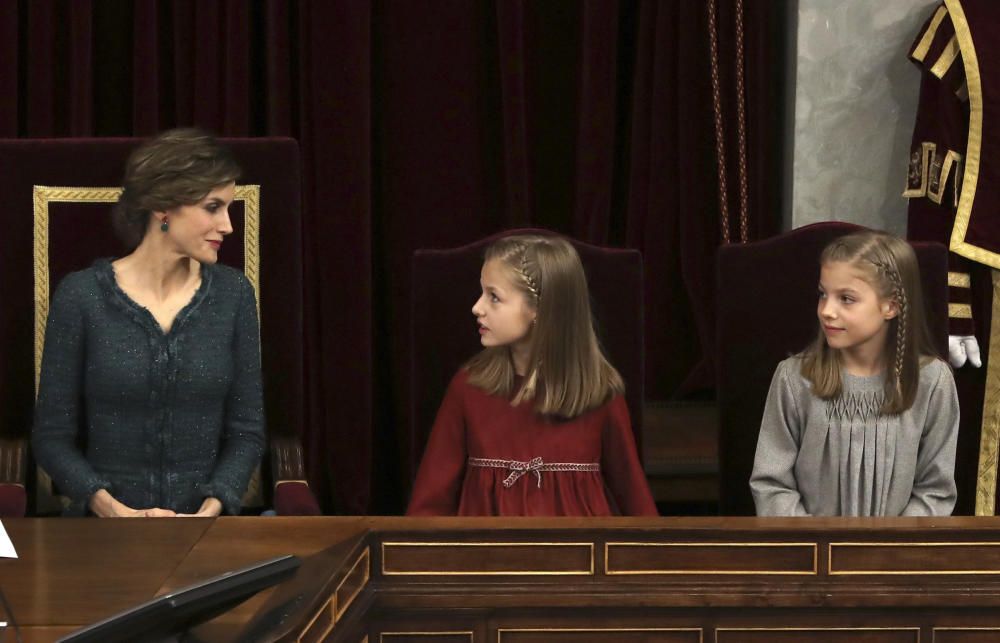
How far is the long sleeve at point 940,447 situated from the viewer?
9.37ft

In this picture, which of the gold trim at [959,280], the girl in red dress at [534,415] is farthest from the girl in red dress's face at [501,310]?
the gold trim at [959,280]

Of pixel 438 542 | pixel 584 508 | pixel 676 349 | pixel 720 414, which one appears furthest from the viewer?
pixel 676 349

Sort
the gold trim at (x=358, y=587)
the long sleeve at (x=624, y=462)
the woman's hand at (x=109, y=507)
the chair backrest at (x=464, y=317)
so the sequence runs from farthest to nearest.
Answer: the chair backrest at (x=464, y=317) < the long sleeve at (x=624, y=462) < the woman's hand at (x=109, y=507) < the gold trim at (x=358, y=587)

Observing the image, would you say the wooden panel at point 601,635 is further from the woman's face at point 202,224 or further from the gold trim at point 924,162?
the gold trim at point 924,162

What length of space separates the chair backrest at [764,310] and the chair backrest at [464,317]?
18 centimetres

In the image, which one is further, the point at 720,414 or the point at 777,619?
the point at 720,414

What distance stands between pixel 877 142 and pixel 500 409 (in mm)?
1555

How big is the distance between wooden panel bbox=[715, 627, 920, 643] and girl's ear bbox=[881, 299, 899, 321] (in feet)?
2.45

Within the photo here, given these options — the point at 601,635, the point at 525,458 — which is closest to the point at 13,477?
the point at 525,458

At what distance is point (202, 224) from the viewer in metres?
2.77

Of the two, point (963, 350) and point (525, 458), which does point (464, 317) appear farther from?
point (963, 350)

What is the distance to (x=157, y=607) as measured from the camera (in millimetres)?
1594

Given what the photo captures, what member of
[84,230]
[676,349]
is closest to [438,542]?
[84,230]

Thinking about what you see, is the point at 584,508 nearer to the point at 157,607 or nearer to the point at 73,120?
the point at 157,607
